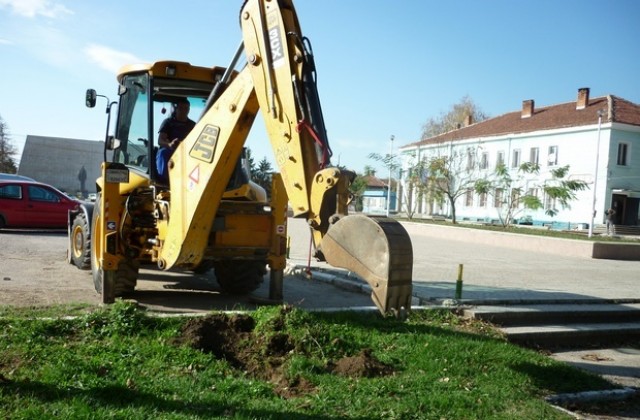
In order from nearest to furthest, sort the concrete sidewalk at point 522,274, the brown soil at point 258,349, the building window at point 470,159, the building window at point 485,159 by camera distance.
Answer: the brown soil at point 258,349 < the concrete sidewalk at point 522,274 < the building window at point 470,159 < the building window at point 485,159

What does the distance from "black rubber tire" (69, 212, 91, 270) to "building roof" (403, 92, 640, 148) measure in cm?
3662

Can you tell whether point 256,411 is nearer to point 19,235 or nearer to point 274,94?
Result: point 274,94

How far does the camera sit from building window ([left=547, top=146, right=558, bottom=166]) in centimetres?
4128

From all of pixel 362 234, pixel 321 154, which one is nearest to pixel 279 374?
pixel 362 234

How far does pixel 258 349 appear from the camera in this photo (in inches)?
222

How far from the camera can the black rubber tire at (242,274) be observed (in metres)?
8.84

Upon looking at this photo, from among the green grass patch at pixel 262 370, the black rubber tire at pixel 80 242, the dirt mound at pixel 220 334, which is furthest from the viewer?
the black rubber tire at pixel 80 242

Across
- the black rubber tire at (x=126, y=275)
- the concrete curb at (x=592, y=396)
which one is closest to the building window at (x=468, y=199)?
the black rubber tire at (x=126, y=275)

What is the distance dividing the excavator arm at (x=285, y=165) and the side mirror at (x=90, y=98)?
2185 millimetres

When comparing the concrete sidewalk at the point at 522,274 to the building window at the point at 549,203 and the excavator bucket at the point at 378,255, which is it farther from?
the building window at the point at 549,203

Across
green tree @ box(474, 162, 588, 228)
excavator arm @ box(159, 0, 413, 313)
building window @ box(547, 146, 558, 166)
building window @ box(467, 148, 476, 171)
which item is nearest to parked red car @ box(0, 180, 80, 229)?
excavator arm @ box(159, 0, 413, 313)

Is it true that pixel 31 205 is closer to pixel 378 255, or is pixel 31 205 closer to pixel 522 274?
pixel 522 274

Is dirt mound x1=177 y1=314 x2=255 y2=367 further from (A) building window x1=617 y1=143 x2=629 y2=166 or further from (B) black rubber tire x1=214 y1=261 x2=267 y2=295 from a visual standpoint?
(A) building window x1=617 y1=143 x2=629 y2=166

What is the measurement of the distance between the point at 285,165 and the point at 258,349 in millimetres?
1891
